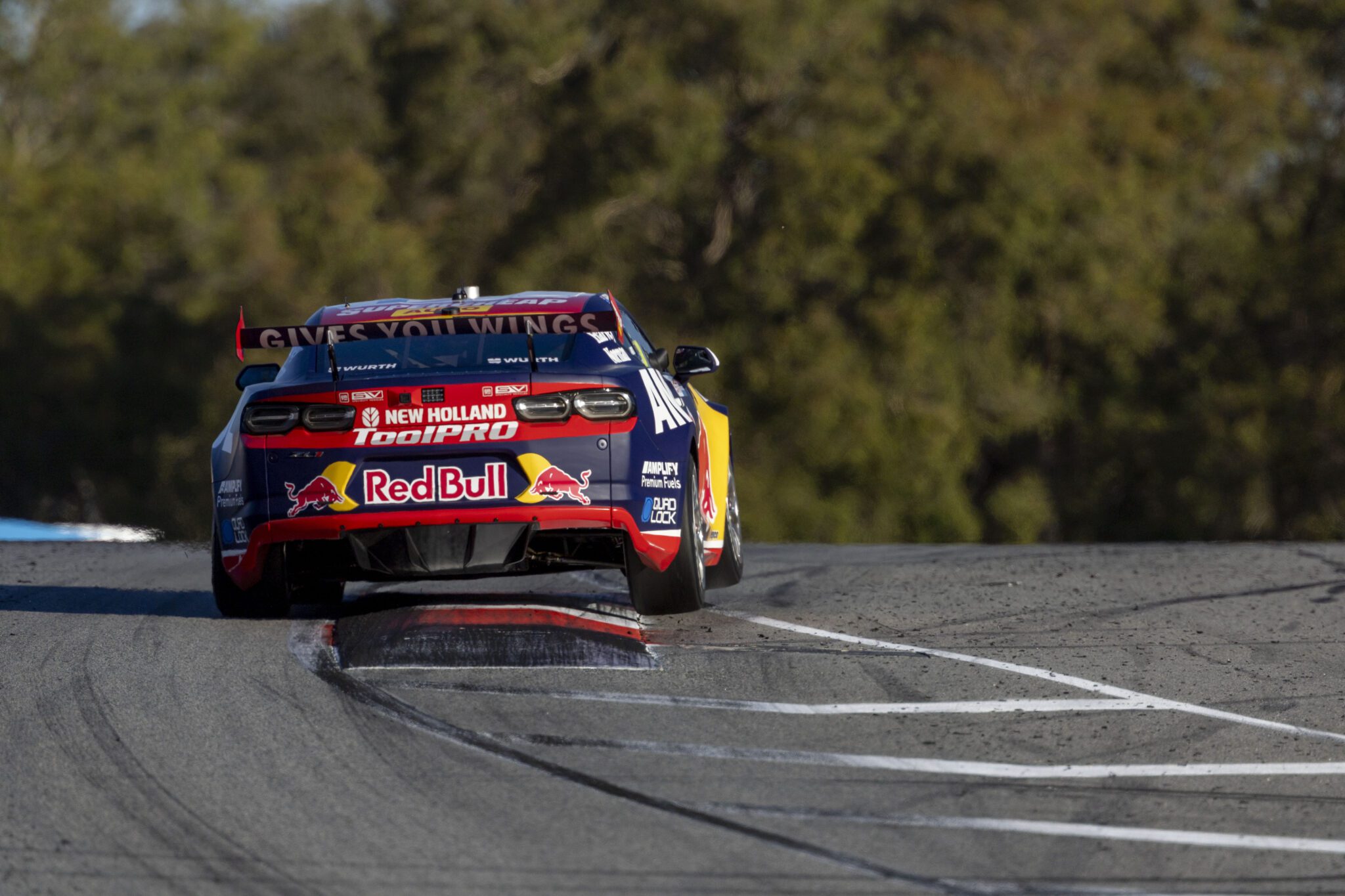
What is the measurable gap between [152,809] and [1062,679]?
334 centimetres

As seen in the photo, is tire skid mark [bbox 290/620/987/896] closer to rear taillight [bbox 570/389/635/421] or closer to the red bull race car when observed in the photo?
the red bull race car

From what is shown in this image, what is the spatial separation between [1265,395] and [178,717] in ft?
104

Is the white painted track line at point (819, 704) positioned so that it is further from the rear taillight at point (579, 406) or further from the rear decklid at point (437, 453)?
the rear taillight at point (579, 406)

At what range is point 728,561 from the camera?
9.67m

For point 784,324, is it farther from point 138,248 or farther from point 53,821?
point 53,821

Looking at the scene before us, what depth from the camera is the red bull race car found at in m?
7.59

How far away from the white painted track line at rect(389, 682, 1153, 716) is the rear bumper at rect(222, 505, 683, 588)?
1.08 metres

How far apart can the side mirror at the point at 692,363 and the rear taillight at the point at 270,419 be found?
1.88m

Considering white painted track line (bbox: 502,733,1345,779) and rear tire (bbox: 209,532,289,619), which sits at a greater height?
rear tire (bbox: 209,532,289,619)

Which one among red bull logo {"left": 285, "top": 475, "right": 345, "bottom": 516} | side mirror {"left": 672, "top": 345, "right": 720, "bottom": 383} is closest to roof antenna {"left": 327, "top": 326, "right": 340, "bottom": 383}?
red bull logo {"left": 285, "top": 475, "right": 345, "bottom": 516}

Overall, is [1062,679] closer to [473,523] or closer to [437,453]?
[473,523]

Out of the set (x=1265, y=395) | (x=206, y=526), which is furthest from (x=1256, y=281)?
(x=206, y=526)

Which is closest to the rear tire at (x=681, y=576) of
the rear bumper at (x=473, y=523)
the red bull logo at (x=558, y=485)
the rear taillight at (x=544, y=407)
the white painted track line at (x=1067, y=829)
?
the rear bumper at (x=473, y=523)

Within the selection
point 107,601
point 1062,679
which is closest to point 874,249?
point 107,601
